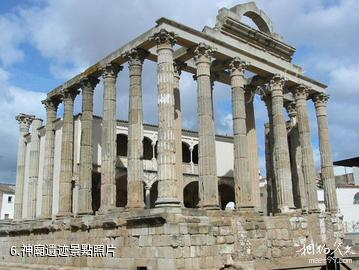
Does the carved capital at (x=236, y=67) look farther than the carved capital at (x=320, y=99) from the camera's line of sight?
No

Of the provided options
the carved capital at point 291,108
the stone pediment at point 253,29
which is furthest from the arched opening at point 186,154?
the stone pediment at point 253,29

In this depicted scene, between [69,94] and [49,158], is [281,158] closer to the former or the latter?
[69,94]

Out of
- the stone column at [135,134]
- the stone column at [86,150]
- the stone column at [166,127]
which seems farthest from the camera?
the stone column at [86,150]

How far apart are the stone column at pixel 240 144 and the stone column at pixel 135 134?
14.7 ft

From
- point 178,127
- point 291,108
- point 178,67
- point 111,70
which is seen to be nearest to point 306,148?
point 291,108

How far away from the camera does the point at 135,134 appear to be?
20.0m

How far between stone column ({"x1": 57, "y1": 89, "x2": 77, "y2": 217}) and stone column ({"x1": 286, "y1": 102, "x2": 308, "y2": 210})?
44.4 feet

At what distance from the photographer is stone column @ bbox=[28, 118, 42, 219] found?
27.8 meters

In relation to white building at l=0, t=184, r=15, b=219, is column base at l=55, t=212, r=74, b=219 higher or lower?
lower

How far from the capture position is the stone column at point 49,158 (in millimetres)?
25625

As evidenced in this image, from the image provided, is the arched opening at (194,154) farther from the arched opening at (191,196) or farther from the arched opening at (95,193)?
the arched opening at (95,193)

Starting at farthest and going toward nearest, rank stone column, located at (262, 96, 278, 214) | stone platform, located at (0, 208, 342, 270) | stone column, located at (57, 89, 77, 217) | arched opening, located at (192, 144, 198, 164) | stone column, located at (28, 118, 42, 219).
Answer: arched opening, located at (192, 144, 198, 164), stone column, located at (28, 118, 42, 219), stone column, located at (262, 96, 278, 214), stone column, located at (57, 89, 77, 217), stone platform, located at (0, 208, 342, 270)

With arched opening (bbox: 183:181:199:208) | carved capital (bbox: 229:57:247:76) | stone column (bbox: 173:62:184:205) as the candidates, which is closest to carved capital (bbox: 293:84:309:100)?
carved capital (bbox: 229:57:247:76)

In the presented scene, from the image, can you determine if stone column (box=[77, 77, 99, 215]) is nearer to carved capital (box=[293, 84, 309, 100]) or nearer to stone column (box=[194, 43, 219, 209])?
stone column (box=[194, 43, 219, 209])
